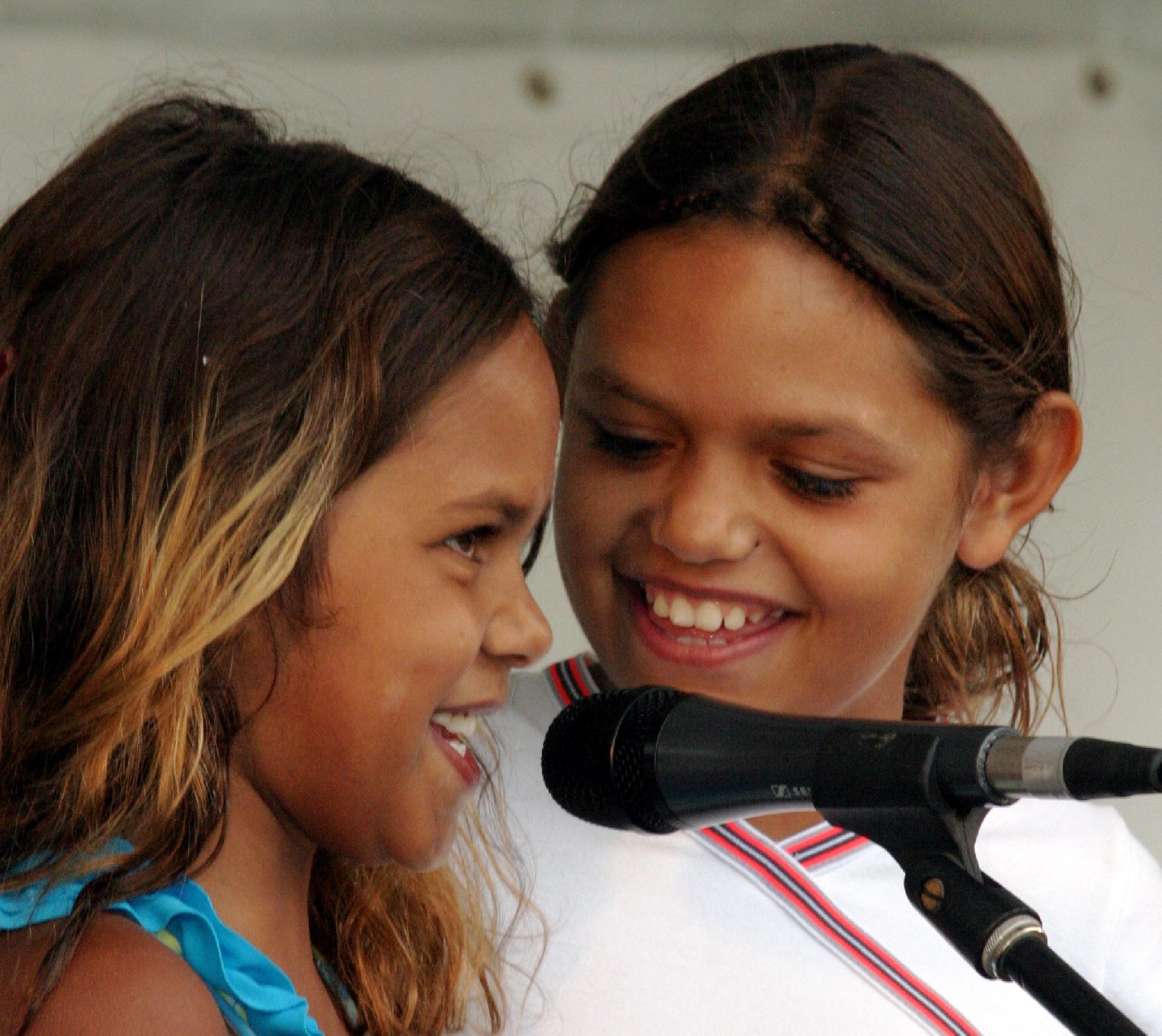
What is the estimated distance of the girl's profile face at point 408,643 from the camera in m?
0.90

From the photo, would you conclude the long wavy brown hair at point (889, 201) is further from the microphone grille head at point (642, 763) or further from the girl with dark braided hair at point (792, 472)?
the microphone grille head at point (642, 763)

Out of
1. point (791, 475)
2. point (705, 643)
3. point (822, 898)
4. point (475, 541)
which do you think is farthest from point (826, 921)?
point (475, 541)

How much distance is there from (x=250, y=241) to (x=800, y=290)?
1.26ft

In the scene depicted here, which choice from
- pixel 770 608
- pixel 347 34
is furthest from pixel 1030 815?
pixel 347 34

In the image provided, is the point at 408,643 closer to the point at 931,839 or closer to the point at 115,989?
the point at 115,989

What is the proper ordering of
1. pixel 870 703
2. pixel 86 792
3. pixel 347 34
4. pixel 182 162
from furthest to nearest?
1. pixel 347 34
2. pixel 870 703
3. pixel 182 162
4. pixel 86 792

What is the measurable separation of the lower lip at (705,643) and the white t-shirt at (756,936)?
129 millimetres

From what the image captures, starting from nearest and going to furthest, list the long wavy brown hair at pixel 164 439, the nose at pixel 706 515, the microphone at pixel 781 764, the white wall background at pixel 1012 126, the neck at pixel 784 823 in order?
the microphone at pixel 781 764, the long wavy brown hair at pixel 164 439, the nose at pixel 706 515, the neck at pixel 784 823, the white wall background at pixel 1012 126

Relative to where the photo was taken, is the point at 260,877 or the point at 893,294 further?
the point at 893,294

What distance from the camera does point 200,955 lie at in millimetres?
855

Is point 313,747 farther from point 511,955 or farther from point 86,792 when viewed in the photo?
point 511,955

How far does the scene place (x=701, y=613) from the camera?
1.17 metres

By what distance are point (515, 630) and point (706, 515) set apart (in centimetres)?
20

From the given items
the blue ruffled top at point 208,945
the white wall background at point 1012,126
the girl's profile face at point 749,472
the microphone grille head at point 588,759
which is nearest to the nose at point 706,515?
the girl's profile face at point 749,472
